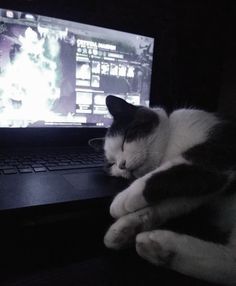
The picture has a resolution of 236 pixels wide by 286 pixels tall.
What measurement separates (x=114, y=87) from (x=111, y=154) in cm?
39

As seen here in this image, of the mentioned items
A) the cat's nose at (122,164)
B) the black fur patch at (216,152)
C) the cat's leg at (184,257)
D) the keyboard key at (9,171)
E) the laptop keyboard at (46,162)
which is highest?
the black fur patch at (216,152)

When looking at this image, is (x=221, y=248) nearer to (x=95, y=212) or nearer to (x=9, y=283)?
(x=95, y=212)

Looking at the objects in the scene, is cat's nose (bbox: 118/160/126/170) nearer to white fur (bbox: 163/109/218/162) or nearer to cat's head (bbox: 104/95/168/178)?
cat's head (bbox: 104/95/168/178)

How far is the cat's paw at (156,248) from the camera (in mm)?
487

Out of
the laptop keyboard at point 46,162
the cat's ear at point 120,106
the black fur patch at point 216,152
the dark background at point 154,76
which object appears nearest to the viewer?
the dark background at point 154,76

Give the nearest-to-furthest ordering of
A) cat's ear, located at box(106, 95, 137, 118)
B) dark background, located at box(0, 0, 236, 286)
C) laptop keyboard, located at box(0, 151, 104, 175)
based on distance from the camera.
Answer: dark background, located at box(0, 0, 236, 286), laptop keyboard, located at box(0, 151, 104, 175), cat's ear, located at box(106, 95, 137, 118)

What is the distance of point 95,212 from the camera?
0.58 m

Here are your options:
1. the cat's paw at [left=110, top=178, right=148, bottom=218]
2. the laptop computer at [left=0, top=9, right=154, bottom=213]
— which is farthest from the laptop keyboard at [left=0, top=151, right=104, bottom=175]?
the cat's paw at [left=110, top=178, right=148, bottom=218]

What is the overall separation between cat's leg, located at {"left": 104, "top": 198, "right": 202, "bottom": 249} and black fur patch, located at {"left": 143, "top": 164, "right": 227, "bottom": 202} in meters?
0.02

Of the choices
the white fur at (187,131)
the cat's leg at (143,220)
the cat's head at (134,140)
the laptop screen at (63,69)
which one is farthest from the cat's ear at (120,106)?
the cat's leg at (143,220)

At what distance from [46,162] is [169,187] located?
0.39 meters

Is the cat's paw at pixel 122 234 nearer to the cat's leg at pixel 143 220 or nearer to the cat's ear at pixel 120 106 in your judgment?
the cat's leg at pixel 143 220

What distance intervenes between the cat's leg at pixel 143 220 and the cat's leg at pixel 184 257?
0.03 meters

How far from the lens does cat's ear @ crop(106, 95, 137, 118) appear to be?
2.63 feet
